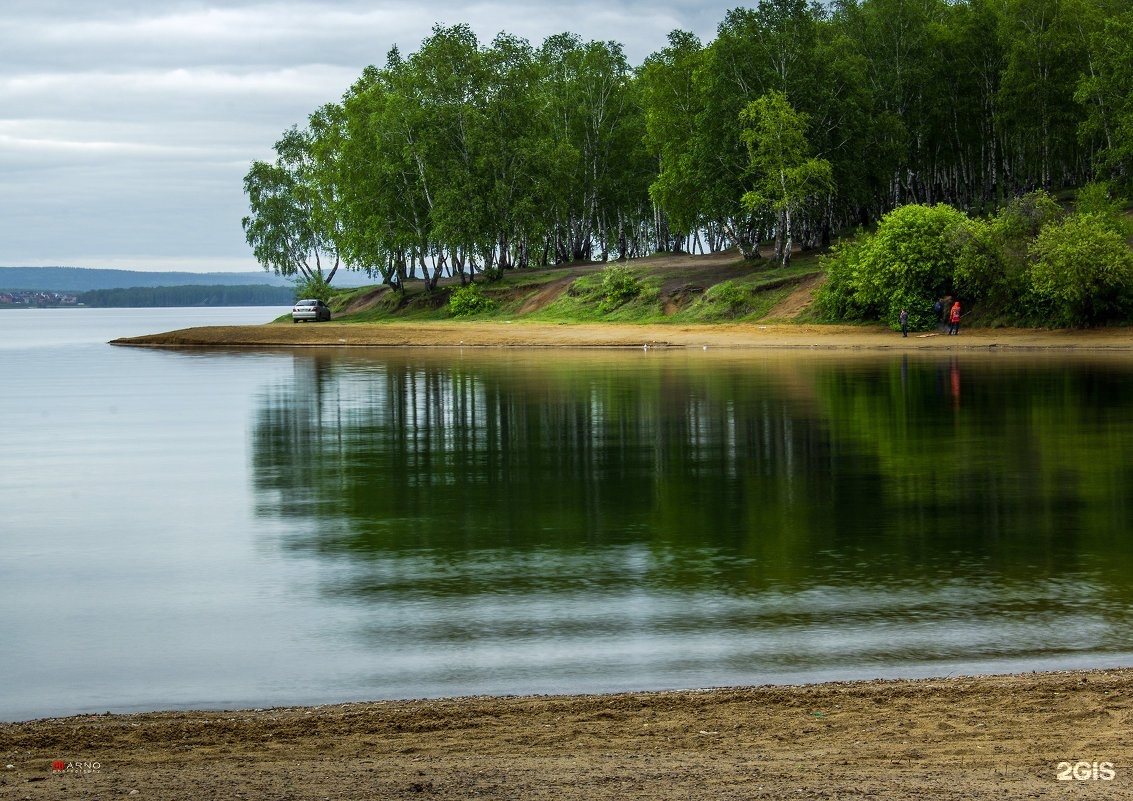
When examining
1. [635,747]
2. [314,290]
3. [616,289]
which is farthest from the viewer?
[314,290]

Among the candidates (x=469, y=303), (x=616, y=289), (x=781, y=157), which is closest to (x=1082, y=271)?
(x=781, y=157)

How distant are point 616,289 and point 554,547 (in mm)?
57148

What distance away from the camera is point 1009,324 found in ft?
171

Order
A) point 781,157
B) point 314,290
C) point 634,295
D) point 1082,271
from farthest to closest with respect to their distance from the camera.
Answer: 1. point 314,290
2. point 634,295
3. point 781,157
4. point 1082,271

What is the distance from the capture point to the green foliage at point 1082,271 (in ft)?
156

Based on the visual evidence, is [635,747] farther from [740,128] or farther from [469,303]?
[469,303]

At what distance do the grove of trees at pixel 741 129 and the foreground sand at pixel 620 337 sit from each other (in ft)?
8.93

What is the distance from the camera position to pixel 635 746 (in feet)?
22.2

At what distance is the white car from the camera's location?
276 ft

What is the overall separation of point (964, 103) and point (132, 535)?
2664 inches

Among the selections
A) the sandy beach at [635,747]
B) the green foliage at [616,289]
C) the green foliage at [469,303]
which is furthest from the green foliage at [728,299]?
the sandy beach at [635,747]

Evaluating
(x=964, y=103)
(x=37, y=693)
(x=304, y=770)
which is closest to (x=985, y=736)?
(x=304, y=770)

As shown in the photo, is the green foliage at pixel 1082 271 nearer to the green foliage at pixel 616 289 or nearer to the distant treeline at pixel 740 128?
the distant treeline at pixel 740 128

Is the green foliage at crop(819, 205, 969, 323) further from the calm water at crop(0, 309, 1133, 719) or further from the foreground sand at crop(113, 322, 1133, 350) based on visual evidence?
the calm water at crop(0, 309, 1133, 719)
